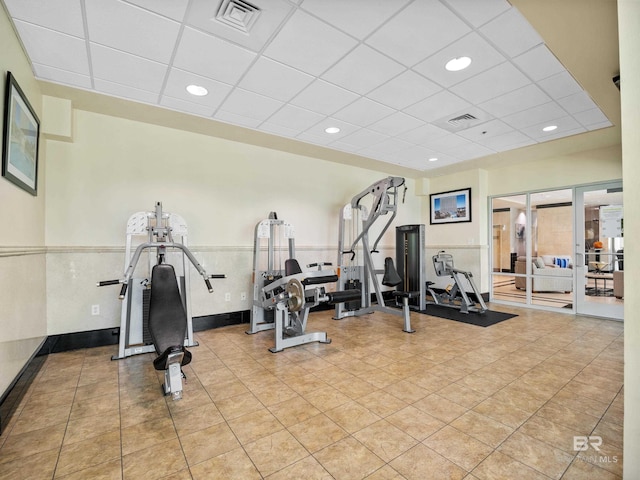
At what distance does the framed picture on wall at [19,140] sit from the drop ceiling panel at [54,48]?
0.36 metres

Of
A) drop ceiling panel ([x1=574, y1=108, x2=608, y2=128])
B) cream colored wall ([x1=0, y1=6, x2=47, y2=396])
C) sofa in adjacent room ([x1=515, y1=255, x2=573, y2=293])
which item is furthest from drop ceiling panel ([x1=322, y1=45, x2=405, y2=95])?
sofa in adjacent room ([x1=515, y1=255, x2=573, y2=293])

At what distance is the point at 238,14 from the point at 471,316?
5.10 meters

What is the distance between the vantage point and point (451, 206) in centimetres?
671

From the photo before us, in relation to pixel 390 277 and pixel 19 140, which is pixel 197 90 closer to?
pixel 19 140

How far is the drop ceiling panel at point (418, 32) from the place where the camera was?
2.07 meters

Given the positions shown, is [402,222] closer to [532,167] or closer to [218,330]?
[532,167]

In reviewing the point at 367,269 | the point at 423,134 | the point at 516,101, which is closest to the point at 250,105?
the point at 423,134

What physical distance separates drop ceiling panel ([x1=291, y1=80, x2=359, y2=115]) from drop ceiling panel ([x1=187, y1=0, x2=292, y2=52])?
31.4 inches

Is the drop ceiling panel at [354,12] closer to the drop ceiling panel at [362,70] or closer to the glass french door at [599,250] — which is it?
the drop ceiling panel at [362,70]

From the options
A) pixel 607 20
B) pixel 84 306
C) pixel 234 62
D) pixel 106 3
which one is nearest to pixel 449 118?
pixel 607 20

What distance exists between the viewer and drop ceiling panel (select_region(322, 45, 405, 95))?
2.56 m

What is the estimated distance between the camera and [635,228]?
119 cm

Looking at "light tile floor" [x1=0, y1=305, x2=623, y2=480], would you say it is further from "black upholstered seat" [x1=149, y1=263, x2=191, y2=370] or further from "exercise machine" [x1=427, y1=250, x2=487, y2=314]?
"exercise machine" [x1=427, y1=250, x2=487, y2=314]

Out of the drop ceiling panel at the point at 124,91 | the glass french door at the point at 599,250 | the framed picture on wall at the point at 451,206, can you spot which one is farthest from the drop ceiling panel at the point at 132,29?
the glass french door at the point at 599,250
